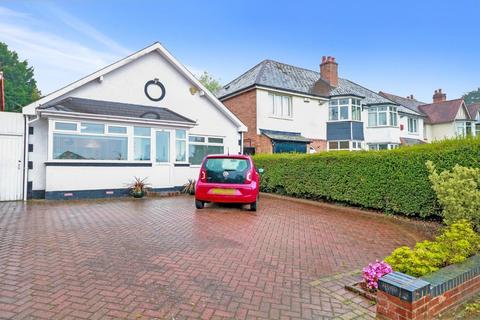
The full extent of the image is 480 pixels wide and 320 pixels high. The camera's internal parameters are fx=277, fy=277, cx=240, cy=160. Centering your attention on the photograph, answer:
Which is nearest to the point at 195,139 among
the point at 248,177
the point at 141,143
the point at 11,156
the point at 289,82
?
the point at 141,143

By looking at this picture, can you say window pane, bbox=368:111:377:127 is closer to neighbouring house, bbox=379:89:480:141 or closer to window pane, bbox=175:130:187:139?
neighbouring house, bbox=379:89:480:141

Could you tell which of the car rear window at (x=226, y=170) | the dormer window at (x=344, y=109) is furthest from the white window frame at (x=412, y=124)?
the car rear window at (x=226, y=170)

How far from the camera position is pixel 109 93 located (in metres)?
12.4

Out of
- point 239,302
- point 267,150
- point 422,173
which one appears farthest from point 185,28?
point 239,302

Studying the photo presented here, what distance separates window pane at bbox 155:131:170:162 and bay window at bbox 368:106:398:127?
19812mm

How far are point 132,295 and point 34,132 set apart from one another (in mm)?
10023

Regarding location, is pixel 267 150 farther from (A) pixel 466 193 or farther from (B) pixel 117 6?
(A) pixel 466 193

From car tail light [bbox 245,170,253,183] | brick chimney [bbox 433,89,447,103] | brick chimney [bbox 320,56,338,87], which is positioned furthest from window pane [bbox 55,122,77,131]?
brick chimney [bbox 433,89,447,103]

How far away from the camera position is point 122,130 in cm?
1139

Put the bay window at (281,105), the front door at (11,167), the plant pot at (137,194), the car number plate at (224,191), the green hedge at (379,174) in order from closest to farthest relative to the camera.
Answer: the green hedge at (379,174) < the car number plate at (224,191) < the front door at (11,167) < the plant pot at (137,194) < the bay window at (281,105)

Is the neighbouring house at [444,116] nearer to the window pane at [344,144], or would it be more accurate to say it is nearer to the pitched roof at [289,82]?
the pitched roof at [289,82]

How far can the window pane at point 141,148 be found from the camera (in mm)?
11759

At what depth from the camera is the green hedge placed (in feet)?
23.6

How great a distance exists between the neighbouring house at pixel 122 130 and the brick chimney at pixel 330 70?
12.8 metres
